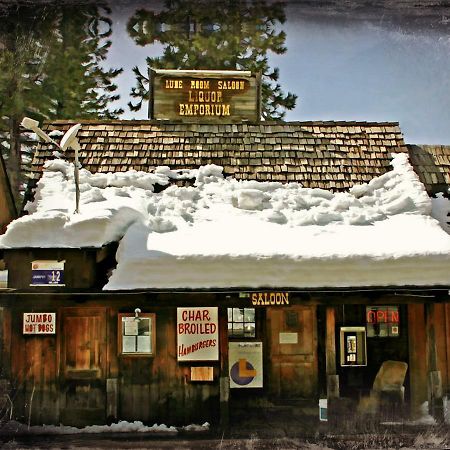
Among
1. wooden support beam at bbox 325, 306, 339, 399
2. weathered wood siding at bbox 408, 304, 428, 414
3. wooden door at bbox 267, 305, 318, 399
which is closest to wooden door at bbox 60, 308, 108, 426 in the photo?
wooden door at bbox 267, 305, 318, 399

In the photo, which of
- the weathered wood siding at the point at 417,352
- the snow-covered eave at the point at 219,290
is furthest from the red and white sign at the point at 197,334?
the weathered wood siding at the point at 417,352

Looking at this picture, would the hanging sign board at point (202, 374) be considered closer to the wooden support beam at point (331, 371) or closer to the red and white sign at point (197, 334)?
the red and white sign at point (197, 334)

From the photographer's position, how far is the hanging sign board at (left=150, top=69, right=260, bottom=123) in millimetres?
12328

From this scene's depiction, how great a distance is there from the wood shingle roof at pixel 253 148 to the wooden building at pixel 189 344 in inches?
114

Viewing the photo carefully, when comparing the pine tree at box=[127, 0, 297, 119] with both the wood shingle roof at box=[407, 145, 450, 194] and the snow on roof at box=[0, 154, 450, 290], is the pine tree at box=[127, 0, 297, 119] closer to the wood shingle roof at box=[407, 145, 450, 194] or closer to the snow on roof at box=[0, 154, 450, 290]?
the snow on roof at box=[0, 154, 450, 290]

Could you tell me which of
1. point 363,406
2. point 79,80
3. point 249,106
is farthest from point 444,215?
point 79,80

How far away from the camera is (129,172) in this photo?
10.4 meters

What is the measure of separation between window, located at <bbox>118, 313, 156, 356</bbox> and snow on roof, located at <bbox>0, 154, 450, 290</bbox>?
1.36m

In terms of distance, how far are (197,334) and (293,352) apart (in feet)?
5.80

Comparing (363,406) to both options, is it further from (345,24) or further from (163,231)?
(345,24)

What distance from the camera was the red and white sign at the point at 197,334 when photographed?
8.59 m

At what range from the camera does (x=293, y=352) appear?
9086 mm

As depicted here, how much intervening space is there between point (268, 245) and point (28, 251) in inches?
144

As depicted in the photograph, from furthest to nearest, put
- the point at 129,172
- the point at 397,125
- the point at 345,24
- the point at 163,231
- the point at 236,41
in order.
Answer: the point at 397,125
the point at 129,172
the point at 236,41
the point at 163,231
the point at 345,24
